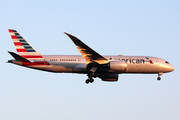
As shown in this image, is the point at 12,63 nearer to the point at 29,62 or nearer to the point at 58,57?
the point at 29,62

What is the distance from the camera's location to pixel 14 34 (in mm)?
49125

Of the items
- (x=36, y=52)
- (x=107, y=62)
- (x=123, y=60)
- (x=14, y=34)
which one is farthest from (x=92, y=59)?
(x=14, y=34)

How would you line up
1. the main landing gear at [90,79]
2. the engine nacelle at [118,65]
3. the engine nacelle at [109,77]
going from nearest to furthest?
the engine nacelle at [118,65] → the main landing gear at [90,79] → the engine nacelle at [109,77]

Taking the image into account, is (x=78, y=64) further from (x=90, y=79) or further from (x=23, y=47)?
(x=23, y=47)

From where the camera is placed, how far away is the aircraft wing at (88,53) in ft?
137

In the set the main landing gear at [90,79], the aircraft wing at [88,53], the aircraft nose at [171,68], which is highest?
the aircraft wing at [88,53]

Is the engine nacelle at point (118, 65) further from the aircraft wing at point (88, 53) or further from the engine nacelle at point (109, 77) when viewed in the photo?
the engine nacelle at point (109, 77)

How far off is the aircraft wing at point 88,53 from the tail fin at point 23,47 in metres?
6.74

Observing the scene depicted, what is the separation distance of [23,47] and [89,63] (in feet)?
32.0

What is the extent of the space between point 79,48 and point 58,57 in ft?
17.3

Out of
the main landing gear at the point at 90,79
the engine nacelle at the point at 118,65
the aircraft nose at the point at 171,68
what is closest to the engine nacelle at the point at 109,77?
the main landing gear at the point at 90,79

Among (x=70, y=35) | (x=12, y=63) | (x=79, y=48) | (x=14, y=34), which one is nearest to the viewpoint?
(x=70, y=35)

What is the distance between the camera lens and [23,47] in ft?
159

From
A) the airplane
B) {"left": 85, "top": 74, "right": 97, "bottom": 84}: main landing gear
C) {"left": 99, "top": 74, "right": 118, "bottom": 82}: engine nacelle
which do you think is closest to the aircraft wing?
the airplane
